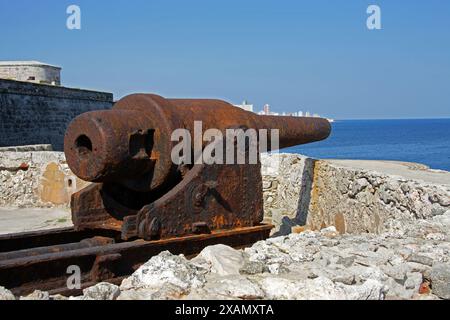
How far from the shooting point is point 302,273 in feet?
11.4

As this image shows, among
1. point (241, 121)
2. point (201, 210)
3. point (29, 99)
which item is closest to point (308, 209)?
point (241, 121)

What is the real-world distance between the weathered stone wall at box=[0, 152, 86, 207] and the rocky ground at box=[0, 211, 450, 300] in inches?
250

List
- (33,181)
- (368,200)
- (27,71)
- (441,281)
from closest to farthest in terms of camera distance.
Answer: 1. (441,281)
2. (368,200)
3. (33,181)
4. (27,71)

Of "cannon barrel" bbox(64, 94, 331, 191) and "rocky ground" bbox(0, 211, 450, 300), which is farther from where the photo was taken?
"cannon barrel" bbox(64, 94, 331, 191)

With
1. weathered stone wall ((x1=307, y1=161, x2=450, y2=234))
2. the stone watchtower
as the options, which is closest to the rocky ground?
weathered stone wall ((x1=307, y1=161, x2=450, y2=234))

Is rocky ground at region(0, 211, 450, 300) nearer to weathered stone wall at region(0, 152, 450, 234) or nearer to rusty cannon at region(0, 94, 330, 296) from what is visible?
rusty cannon at region(0, 94, 330, 296)

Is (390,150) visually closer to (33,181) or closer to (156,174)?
(33,181)

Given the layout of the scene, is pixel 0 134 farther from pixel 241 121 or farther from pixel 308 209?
pixel 241 121

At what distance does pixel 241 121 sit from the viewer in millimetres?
5316

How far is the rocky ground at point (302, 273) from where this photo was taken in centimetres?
304

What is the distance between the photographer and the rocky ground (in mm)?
3037

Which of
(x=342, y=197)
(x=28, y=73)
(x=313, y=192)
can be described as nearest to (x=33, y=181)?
(x=313, y=192)

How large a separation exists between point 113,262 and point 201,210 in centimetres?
93

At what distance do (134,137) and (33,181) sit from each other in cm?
618
